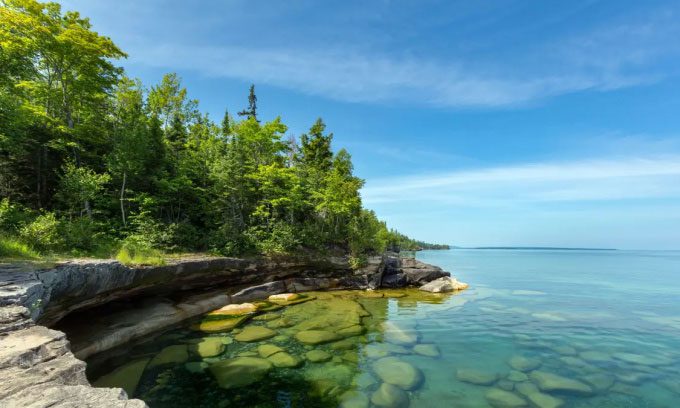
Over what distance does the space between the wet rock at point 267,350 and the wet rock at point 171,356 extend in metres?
2.69

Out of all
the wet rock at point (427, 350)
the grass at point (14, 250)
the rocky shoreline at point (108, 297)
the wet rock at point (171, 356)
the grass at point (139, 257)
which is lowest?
the wet rock at point (171, 356)

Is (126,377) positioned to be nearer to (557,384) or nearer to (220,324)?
(220,324)

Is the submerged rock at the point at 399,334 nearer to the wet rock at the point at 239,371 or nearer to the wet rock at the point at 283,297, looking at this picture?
the wet rock at the point at 239,371

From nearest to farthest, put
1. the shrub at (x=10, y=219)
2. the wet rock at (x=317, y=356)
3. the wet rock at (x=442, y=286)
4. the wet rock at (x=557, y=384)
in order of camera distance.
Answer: the wet rock at (x=557, y=384), the wet rock at (x=317, y=356), the shrub at (x=10, y=219), the wet rock at (x=442, y=286)

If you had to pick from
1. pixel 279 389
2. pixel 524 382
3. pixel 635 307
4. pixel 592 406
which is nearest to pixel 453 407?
pixel 524 382

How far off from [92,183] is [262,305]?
1224 centimetres

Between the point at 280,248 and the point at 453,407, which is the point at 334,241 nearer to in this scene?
the point at 280,248

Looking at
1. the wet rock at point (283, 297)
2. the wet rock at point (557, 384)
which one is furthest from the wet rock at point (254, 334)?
the wet rock at point (557, 384)

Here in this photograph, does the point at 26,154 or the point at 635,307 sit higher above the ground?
the point at 26,154

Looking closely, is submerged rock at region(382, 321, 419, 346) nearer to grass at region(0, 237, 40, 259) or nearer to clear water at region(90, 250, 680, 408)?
clear water at region(90, 250, 680, 408)

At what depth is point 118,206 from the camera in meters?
20.3

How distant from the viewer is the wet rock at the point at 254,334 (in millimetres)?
13281

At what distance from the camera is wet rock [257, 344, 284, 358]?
458 inches

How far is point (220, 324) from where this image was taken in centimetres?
1518
